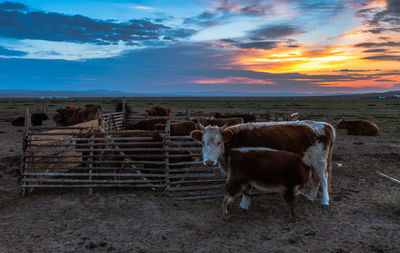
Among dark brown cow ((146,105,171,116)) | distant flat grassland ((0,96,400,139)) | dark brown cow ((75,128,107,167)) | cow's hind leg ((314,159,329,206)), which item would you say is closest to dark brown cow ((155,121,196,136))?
dark brown cow ((75,128,107,167))

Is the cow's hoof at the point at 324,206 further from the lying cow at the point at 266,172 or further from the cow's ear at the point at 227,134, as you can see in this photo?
the cow's ear at the point at 227,134

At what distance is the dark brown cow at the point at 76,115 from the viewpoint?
17.4 m

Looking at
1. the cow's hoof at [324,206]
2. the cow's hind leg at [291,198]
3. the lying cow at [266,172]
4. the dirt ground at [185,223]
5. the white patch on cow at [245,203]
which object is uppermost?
the lying cow at [266,172]

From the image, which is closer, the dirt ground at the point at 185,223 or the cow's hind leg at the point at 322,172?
the dirt ground at the point at 185,223

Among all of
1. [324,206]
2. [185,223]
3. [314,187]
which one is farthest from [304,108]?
[185,223]

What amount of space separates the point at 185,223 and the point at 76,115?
47.9 ft

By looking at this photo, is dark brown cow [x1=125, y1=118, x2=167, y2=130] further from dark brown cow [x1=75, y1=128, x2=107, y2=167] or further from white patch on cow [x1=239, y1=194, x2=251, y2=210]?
white patch on cow [x1=239, y1=194, x2=251, y2=210]

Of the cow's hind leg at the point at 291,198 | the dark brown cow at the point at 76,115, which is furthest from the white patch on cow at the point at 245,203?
the dark brown cow at the point at 76,115

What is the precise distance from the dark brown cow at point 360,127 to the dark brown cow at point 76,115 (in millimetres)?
16265

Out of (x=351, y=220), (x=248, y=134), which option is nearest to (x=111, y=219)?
(x=248, y=134)

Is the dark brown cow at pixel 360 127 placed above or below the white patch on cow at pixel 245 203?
above

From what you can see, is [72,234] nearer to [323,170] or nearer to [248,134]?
[248,134]

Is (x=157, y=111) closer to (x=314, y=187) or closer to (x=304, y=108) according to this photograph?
(x=314, y=187)

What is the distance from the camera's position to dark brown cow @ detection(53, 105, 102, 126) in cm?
1742
